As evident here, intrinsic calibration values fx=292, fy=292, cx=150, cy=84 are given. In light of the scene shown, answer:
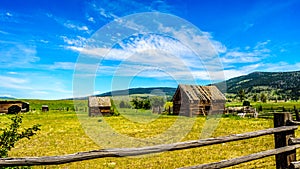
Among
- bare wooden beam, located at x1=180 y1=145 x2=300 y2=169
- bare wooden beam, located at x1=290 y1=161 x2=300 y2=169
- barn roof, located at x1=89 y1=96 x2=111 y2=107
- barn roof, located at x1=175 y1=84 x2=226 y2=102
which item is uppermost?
barn roof, located at x1=175 y1=84 x2=226 y2=102

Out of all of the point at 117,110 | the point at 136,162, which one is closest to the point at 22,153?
the point at 136,162

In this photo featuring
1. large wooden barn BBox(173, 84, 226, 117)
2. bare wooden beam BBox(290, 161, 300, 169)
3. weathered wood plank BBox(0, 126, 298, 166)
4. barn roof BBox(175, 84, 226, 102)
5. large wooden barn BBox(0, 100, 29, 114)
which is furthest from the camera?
large wooden barn BBox(0, 100, 29, 114)

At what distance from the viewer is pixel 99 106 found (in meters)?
46.8

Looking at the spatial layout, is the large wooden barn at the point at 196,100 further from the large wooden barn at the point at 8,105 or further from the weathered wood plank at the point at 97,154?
the large wooden barn at the point at 8,105

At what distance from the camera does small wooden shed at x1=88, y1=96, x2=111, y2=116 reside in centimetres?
4645

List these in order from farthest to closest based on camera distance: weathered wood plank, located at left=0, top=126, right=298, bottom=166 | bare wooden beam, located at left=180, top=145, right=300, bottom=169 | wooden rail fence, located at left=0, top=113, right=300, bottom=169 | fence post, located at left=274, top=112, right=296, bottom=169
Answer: fence post, located at left=274, top=112, right=296, bottom=169 < bare wooden beam, located at left=180, top=145, right=300, bottom=169 < wooden rail fence, located at left=0, top=113, right=300, bottom=169 < weathered wood plank, located at left=0, top=126, right=298, bottom=166

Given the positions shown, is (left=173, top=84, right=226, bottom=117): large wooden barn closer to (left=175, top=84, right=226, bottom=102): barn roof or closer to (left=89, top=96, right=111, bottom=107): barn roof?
(left=175, top=84, right=226, bottom=102): barn roof

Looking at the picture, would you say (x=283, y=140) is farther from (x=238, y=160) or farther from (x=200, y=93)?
(x=200, y=93)

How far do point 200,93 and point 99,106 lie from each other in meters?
16.1

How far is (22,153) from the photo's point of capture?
11742mm

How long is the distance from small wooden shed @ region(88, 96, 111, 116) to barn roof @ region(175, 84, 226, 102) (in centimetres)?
1210

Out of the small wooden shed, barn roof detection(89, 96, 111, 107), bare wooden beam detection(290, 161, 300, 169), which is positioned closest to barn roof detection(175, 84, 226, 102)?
barn roof detection(89, 96, 111, 107)

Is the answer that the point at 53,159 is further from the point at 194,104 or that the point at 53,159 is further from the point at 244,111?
the point at 244,111

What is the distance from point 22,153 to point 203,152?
23.5 ft
